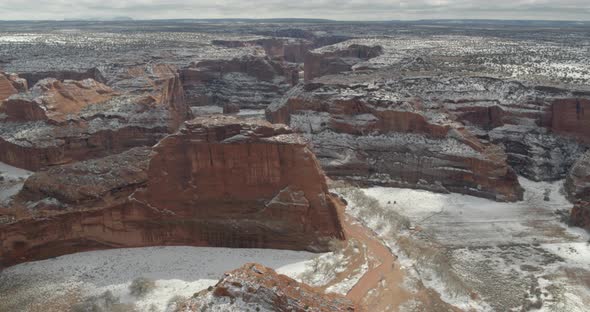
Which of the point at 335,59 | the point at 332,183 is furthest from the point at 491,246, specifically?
the point at 335,59

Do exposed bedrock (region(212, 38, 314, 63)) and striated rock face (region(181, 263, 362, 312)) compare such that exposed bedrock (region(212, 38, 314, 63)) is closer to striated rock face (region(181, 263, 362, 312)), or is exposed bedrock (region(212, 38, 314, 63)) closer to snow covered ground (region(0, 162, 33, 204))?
snow covered ground (region(0, 162, 33, 204))

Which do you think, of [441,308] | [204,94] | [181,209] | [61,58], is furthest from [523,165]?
[61,58]

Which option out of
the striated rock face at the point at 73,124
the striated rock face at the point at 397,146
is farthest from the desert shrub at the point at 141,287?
the striated rock face at the point at 73,124

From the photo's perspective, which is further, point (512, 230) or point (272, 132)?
point (512, 230)

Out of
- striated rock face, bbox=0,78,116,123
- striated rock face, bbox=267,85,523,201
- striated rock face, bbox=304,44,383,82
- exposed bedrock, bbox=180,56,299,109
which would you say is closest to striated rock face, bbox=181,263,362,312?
striated rock face, bbox=267,85,523,201

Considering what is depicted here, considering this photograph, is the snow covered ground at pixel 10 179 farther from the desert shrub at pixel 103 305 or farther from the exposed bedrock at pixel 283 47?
the exposed bedrock at pixel 283 47

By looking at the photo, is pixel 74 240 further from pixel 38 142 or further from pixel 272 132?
pixel 38 142
